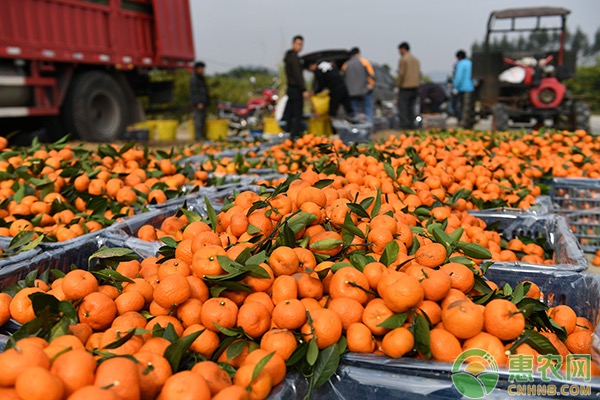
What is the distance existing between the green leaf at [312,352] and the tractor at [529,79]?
9269 mm

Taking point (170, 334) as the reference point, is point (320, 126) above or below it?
above

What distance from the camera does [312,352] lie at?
149cm

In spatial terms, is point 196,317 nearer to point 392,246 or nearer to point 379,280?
point 379,280

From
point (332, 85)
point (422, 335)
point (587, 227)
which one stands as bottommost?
point (587, 227)

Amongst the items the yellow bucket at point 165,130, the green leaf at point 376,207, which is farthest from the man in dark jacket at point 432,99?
the green leaf at point 376,207

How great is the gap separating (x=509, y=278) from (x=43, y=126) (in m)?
9.50

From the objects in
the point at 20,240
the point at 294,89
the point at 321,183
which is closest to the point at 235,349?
the point at 321,183

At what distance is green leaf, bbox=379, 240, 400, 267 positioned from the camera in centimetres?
187

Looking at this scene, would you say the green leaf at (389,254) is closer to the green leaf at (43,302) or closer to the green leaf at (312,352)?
the green leaf at (312,352)

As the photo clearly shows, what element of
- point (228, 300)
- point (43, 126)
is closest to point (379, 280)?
point (228, 300)

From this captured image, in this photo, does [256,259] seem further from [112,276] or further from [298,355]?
[112,276]

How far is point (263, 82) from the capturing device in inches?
1070

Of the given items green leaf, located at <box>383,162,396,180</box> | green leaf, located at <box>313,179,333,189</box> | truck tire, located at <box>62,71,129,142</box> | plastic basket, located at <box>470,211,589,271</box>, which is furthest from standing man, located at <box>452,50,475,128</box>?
green leaf, located at <box>313,179,333,189</box>

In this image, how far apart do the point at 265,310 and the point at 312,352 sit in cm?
23
